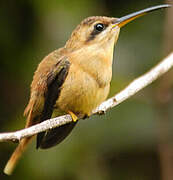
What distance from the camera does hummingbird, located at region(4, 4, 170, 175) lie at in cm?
382

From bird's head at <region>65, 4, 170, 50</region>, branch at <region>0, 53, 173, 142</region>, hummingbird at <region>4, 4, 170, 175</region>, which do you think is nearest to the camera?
branch at <region>0, 53, 173, 142</region>

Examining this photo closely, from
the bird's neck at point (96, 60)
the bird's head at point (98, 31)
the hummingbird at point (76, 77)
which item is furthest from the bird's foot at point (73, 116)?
the bird's head at point (98, 31)

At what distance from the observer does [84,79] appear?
379 cm

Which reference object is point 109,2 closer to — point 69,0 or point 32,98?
point 69,0

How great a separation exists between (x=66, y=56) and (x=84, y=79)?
31 cm

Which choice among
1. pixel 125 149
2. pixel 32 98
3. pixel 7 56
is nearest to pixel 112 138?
pixel 125 149

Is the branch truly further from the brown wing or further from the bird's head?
the bird's head

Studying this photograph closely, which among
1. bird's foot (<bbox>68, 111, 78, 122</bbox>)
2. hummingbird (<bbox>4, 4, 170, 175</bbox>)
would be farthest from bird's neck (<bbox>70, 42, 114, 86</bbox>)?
bird's foot (<bbox>68, 111, 78, 122</bbox>)

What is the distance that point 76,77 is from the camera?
3.82 m

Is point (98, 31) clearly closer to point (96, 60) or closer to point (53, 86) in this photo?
point (96, 60)

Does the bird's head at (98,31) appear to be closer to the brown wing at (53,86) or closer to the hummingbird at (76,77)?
the hummingbird at (76,77)

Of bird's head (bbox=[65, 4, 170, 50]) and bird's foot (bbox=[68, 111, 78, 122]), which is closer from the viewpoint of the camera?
bird's foot (bbox=[68, 111, 78, 122])

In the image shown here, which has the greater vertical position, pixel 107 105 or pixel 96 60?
pixel 96 60

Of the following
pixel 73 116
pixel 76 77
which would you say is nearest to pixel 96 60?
pixel 76 77
